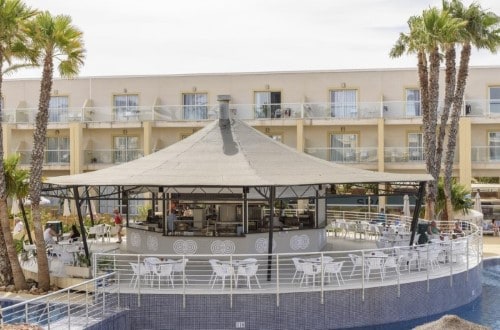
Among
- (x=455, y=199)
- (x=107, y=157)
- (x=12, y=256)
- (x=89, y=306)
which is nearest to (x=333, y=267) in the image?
(x=89, y=306)

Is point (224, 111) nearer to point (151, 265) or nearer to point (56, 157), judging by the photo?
point (151, 265)

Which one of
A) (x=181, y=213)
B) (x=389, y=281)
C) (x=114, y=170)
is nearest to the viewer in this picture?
(x=389, y=281)

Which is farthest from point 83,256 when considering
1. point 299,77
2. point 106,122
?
point 299,77

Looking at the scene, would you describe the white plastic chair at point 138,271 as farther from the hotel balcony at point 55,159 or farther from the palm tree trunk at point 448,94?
the hotel balcony at point 55,159

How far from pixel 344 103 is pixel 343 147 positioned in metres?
2.57

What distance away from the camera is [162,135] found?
40562 mm

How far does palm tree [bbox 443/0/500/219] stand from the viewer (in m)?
30.3

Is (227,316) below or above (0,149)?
below

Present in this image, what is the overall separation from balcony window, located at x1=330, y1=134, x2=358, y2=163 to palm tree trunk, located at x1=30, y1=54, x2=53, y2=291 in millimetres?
19719

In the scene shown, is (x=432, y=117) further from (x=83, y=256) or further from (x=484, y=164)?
(x=83, y=256)

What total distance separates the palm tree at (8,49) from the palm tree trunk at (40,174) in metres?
0.87

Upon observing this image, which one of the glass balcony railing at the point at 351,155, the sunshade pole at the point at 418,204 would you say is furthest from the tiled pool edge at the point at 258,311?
the glass balcony railing at the point at 351,155

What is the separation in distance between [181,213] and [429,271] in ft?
28.7

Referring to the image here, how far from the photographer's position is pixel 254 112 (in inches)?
1506
